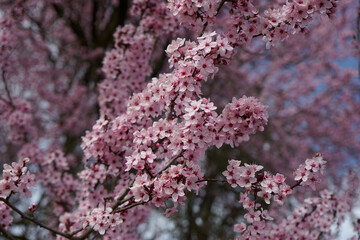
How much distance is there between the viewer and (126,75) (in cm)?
523

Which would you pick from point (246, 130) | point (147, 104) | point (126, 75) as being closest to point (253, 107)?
point (246, 130)

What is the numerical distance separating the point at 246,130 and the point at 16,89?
10.9 m

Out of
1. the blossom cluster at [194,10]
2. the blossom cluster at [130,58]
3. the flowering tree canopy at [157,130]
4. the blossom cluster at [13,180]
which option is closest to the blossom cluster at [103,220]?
the flowering tree canopy at [157,130]

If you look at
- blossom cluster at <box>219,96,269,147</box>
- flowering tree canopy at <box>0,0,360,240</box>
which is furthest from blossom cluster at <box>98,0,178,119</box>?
blossom cluster at <box>219,96,269,147</box>

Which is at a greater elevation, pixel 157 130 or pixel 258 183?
pixel 157 130

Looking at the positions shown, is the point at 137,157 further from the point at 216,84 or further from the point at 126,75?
the point at 216,84

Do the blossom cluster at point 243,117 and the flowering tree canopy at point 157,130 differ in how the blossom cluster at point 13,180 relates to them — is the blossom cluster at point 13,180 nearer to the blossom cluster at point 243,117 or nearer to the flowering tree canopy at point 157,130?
the flowering tree canopy at point 157,130

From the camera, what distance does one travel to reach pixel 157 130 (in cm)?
340

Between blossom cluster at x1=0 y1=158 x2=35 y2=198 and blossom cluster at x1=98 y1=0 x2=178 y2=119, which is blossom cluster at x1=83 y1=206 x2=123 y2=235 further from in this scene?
blossom cluster at x1=98 y1=0 x2=178 y2=119

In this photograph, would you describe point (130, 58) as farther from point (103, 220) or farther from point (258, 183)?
point (258, 183)

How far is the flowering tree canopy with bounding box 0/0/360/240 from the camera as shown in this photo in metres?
3.21

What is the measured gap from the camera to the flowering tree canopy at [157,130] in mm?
3207

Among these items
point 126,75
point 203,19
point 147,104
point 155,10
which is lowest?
point 147,104

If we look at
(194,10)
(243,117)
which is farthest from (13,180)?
(194,10)
